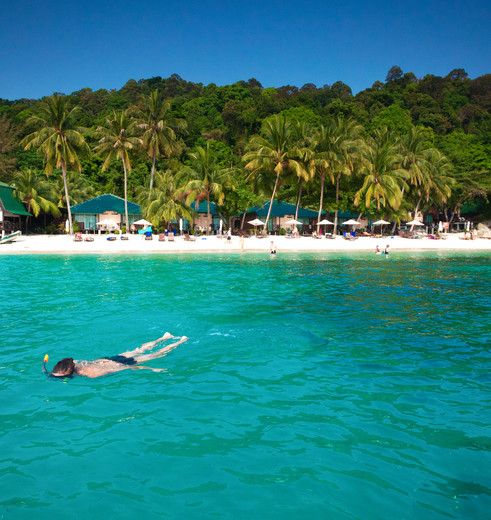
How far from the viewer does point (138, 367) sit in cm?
830

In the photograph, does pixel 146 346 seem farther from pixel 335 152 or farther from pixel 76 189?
pixel 76 189

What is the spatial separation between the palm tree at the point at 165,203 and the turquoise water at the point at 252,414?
2875 centimetres

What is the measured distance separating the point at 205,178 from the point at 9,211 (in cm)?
1938

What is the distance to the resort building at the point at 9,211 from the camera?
40.4m

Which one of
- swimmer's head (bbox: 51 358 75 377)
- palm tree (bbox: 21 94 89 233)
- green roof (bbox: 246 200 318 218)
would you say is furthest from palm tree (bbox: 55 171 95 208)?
swimmer's head (bbox: 51 358 75 377)

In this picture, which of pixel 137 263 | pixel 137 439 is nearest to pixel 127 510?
pixel 137 439

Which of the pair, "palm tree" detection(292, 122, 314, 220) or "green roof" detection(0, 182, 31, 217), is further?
"palm tree" detection(292, 122, 314, 220)

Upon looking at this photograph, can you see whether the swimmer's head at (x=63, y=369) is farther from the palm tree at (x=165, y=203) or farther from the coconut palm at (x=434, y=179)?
the coconut palm at (x=434, y=179)

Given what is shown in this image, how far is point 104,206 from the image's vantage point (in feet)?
155

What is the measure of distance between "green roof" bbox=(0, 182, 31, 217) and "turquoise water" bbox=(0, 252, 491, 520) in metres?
31.6

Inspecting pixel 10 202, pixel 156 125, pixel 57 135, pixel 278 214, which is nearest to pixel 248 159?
pixel 278 214

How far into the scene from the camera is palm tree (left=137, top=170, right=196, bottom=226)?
4231 cm

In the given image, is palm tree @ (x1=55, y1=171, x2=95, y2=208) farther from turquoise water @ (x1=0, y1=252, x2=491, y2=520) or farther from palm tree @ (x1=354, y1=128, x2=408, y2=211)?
turquoise water @ (x1=0, y1=252, x2=491, y2=520)

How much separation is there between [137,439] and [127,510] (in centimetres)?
135
